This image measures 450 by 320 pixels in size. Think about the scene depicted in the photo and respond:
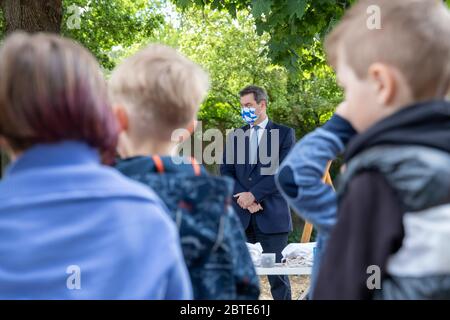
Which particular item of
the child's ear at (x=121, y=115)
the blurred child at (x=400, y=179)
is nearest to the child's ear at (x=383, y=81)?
the blurred child at (x=400, y=179)

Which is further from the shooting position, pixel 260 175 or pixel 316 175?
pixel 260 175

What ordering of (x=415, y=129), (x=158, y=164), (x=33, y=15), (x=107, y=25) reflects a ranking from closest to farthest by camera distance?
(x=415, y=129), (x=158, y=164), (x=33, y=15), (x=107, y=25)

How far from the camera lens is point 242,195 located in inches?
239

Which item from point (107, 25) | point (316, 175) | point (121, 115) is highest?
point (107, 25)

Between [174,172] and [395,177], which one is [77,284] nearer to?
[174,172]

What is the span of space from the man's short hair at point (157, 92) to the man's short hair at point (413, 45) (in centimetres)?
46

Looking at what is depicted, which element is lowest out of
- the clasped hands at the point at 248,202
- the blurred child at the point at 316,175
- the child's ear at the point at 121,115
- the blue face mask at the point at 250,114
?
the blurred child at the point at 316,175

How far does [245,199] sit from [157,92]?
14.1ft

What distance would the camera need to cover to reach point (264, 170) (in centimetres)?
614

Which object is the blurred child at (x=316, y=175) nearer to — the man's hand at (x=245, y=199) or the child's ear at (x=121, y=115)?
the child's ear at (x=121, y=115)

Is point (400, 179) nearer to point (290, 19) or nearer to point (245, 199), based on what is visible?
point (245, 199)

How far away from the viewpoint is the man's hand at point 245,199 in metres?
6.01

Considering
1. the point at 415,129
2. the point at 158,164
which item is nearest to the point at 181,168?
the point at 158,164

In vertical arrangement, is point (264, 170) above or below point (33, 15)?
below
